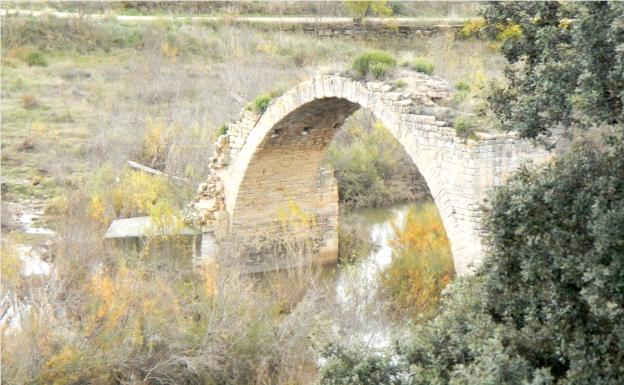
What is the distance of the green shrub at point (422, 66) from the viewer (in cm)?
1175

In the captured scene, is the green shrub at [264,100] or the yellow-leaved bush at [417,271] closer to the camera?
the yellow-leaved bush at [417,271]

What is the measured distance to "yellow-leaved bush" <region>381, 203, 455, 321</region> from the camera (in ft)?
39.4

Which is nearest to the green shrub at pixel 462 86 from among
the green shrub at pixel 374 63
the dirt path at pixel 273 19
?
the green shrub at pixel 374 63

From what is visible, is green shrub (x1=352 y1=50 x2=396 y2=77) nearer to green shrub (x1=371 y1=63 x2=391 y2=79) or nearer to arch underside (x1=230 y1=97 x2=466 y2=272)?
green shrub (x1=371 y1=63 x2=391 y2=79)

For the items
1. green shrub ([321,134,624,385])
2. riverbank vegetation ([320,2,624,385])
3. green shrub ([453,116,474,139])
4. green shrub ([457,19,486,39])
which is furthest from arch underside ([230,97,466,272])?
green shrub ([457,19,486,39])

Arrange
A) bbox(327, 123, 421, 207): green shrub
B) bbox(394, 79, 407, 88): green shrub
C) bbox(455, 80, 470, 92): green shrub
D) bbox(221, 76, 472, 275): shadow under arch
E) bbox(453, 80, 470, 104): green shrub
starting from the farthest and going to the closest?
bbox(327, 123, 421, 207): green shrub < bbox(455, 80, 470, 92): green shrub < bbox(394, 79, 407, 88): green shrub < bbox(453, 80, 470, 104): green shrub < bbox(221, 76, 472, 275): shadow under arch

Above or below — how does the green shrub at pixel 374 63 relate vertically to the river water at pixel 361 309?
above

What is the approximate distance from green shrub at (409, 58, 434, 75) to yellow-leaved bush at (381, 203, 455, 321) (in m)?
2.27

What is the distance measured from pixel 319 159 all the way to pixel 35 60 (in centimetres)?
1358

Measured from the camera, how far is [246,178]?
14.4 m

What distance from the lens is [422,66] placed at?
11.8m

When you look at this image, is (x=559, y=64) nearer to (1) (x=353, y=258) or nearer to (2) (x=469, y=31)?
A: (1) (x=353, y=258)

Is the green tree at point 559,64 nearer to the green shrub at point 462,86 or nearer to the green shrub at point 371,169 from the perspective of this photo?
the green shrub at point 462,86

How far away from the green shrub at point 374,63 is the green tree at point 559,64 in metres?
3.92
